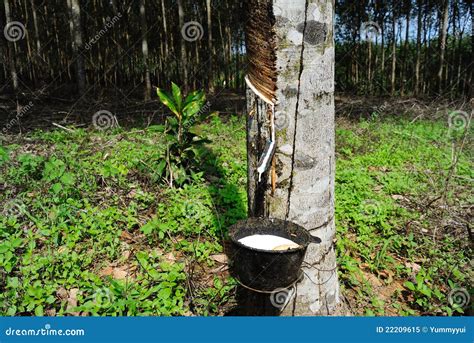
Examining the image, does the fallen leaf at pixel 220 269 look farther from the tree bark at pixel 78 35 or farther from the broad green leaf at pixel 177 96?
the tree bark at pixel 78 35

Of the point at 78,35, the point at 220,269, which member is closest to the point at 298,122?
the point at 220,269

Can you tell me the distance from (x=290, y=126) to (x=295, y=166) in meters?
0.20

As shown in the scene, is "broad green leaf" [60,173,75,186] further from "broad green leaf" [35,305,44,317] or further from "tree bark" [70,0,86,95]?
"tree bark" [70,0,86,95]

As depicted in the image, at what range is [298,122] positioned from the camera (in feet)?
5.84

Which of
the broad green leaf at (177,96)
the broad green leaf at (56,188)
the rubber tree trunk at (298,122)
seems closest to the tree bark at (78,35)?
the broad green leaf at (177,96)

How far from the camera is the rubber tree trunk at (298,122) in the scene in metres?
1.71

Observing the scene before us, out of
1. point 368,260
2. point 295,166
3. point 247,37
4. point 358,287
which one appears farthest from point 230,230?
point 368,260

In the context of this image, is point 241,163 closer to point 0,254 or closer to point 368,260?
point 368,260

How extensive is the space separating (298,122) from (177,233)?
1388 mm

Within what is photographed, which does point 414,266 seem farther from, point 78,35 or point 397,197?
point 78,35

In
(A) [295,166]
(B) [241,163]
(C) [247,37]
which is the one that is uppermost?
(C) [247,37]

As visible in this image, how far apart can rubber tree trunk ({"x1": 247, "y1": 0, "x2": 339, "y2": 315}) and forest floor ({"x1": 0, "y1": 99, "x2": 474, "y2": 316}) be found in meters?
0.57

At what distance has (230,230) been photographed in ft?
5.34

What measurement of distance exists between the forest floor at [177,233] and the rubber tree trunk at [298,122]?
1.87ft
